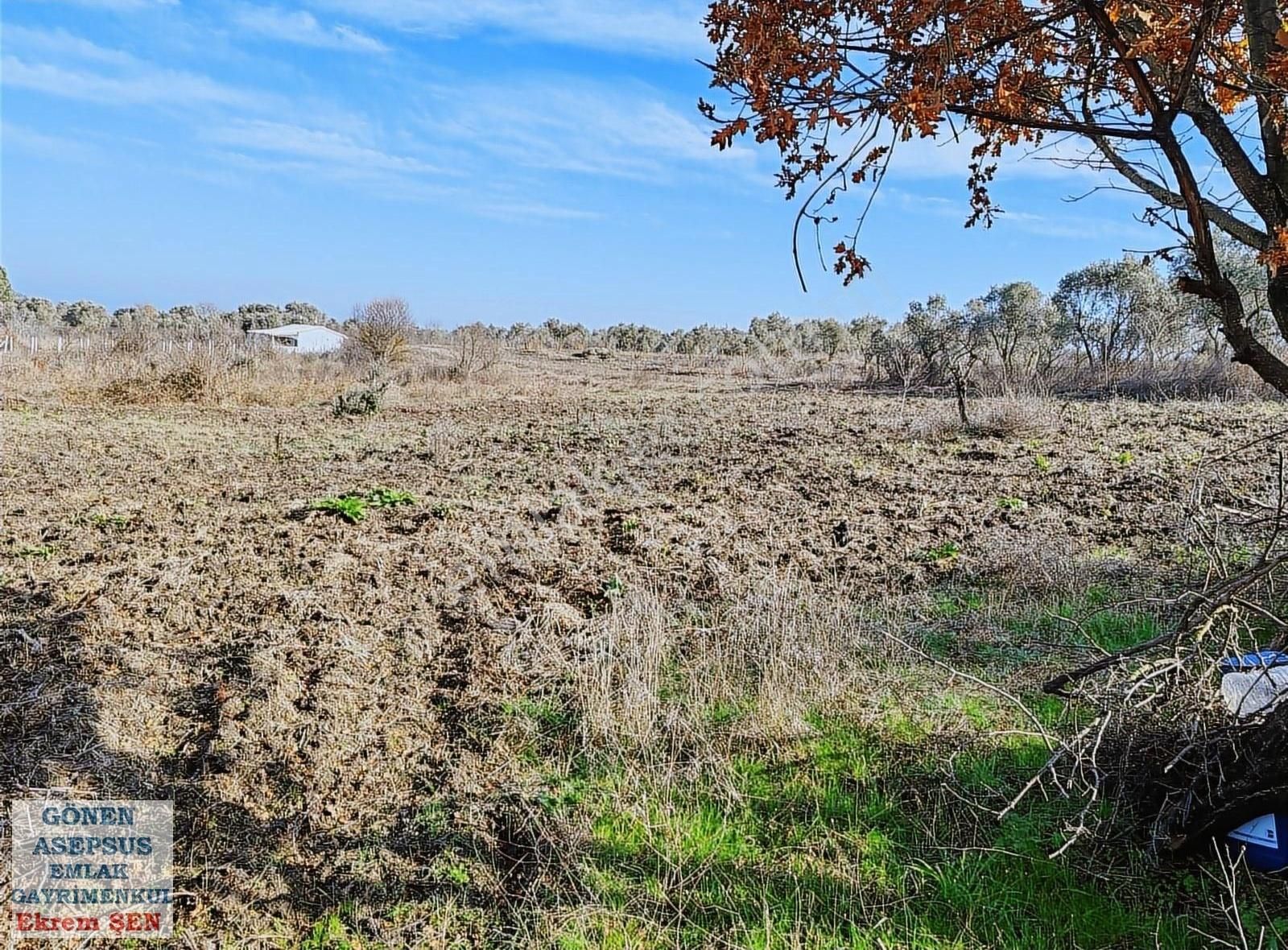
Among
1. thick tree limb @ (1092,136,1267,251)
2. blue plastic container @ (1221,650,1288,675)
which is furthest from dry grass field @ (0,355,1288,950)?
thick tree limb @ (1092,136,1267,251)

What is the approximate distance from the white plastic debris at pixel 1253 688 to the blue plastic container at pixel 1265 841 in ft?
0.91

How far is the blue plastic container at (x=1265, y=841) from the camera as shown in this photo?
214 centimetres

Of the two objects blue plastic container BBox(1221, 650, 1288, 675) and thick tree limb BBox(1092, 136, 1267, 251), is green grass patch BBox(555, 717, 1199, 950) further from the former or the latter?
thick tree limb BBox(1092, 136, 1267, 251)

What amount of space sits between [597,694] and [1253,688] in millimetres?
2164

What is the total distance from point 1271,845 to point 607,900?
6.06 ft

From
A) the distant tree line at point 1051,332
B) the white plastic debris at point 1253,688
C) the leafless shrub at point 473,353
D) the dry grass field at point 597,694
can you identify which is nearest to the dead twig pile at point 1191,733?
the white plastic debris at point 1253,688

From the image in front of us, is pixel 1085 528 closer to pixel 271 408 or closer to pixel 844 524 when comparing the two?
pixel 844 524

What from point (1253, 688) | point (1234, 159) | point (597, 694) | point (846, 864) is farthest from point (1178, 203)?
point (597, 694)

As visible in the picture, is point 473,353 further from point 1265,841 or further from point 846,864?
point 1265,841

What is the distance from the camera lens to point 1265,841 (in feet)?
7.07

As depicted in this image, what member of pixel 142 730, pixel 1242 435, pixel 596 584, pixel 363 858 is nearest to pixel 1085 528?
pixel 596 584

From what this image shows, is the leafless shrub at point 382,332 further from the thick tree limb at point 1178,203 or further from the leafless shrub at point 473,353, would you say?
the thick tree limb at point 1178,203

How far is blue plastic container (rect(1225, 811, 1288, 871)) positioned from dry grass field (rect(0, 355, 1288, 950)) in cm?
5

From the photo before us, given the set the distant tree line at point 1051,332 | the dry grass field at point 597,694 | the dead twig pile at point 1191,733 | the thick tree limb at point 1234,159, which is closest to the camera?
the thick tree limb at point 1234,159
